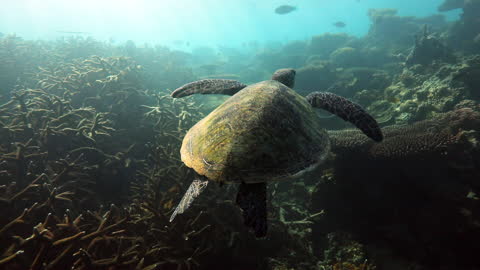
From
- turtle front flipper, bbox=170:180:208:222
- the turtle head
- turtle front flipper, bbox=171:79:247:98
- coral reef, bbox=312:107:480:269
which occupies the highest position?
the turtle head

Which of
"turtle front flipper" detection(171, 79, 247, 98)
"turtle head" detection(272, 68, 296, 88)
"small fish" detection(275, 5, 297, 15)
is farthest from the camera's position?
"small fish" detection(275, 5, 297, 15)

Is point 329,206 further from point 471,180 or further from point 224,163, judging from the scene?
point 224,163

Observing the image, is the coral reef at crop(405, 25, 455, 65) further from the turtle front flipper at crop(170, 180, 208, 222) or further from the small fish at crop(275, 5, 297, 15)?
the turtle front flipper at crop(170, 180, 208, 222)

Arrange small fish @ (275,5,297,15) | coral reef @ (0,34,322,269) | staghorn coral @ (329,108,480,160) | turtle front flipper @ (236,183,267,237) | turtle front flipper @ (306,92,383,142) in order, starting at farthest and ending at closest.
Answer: small fish @ (275,5,297,15), staghorn coral @ (329,108,480,160), turtle front flipper @ (306,92,383,142), coral reef @ (0,34,322,269), turtle front flipper @ (236,183,267,237)

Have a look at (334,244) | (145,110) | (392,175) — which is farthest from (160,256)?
(145,110)

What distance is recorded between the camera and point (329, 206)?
168 inches

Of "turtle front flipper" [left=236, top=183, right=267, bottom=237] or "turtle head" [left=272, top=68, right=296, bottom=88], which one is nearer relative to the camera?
"turtle front flipper" [left=236, top=183, right=267, bottom=237]

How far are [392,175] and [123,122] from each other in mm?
6452

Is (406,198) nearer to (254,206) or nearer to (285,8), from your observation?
(254,206)

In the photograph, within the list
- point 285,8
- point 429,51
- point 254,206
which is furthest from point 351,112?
point 285,8

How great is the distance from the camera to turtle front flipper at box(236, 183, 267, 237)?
1.93 m

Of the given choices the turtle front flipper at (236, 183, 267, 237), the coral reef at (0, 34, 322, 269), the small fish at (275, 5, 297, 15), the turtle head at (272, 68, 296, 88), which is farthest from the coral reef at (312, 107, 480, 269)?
the small fish at (275, 5, 297, 15)

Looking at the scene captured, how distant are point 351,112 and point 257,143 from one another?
1975mm

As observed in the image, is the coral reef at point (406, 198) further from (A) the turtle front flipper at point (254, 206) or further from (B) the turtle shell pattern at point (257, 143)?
(A) the turtle front flipper at point (254, 206)
